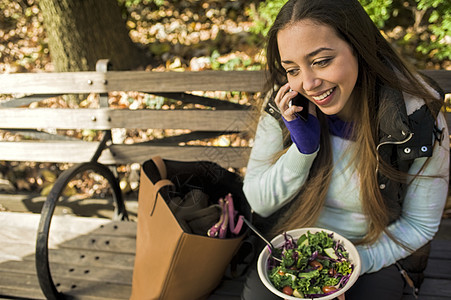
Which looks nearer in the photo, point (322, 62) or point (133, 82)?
point (322, 62)

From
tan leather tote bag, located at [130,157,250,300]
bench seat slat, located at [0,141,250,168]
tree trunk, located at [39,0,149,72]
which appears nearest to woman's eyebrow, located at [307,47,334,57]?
tan leather tote bag, located at [130,157,250,300]

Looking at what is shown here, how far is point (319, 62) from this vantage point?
57.1 inches

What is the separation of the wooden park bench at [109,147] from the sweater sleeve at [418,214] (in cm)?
42

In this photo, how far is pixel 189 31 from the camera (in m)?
4.55

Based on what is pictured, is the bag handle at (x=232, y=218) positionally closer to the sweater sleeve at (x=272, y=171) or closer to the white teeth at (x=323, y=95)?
the sweater sleeve at (x=272, y=171)

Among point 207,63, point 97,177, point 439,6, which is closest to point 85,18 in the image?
point 207,63

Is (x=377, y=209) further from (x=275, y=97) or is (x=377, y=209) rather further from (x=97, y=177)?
(x=97, y=177)

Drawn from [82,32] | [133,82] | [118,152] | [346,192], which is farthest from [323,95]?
[82,32]

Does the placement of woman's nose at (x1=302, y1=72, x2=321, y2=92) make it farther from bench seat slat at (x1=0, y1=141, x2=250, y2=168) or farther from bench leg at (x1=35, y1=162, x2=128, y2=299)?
bench leg at (x1=35, y1=162, x2=128, y2=299)

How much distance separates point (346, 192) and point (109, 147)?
1615 mm

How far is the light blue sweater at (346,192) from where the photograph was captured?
5.50 feet

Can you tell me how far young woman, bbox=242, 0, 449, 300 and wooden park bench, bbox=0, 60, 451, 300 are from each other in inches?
14.4

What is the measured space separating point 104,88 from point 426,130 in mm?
1848

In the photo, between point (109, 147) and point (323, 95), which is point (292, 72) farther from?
point (109, 147)
